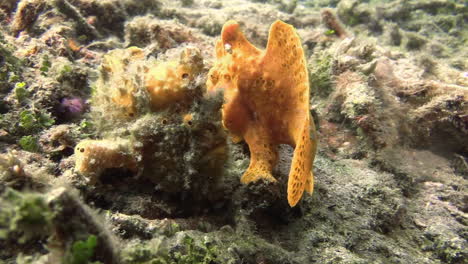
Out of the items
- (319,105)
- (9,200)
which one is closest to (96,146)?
(9,200)

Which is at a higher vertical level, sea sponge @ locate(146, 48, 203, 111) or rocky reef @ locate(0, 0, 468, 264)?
sea sponge @ locate(146, 48, 203, 111)

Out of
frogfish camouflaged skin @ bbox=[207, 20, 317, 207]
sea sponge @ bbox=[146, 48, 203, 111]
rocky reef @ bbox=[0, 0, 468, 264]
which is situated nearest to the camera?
rocky reef @ bbox=[0, 0, 468, 264]

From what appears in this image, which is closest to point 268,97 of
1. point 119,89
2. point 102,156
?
point 119,89

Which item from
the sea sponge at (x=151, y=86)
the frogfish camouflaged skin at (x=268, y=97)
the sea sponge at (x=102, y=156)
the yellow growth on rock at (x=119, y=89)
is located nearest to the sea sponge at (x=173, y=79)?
the sea sponge at (x=151, y=86)

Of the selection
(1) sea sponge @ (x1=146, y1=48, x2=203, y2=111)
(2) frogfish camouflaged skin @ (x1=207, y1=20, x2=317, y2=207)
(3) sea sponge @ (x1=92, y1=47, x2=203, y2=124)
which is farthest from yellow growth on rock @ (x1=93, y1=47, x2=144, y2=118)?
(2) frogfish camouflaged skin @ (x1=207, y1=20, x2=317, y2=207)

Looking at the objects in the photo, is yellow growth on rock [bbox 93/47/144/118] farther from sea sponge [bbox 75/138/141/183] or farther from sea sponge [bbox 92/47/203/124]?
sea sponge [bbox 75/138/141/183]

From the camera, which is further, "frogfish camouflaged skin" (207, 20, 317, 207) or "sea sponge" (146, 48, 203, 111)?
"frogfish camouflaged skin" (207, 20, 317, 207)

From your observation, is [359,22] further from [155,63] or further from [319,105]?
[155,63]
